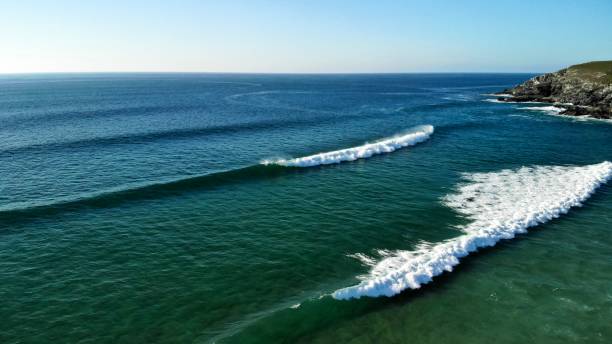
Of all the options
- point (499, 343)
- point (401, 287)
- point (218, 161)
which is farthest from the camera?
point (218, 161)

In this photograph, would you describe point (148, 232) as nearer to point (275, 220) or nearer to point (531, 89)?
point (275, 220)

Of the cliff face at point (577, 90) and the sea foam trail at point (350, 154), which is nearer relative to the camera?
the sea foam trail at point (350, 154)

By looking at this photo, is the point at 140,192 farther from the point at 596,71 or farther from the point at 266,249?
the point at 596,71

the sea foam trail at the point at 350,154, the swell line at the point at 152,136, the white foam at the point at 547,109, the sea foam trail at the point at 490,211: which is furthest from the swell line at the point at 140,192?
the white foam at the point at 547,109

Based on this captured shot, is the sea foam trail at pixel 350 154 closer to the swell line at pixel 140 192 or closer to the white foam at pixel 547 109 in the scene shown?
the swell line at pixel 140 192

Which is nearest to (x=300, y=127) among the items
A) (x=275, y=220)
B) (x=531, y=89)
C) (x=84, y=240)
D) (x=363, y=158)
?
(x=363, y=158)

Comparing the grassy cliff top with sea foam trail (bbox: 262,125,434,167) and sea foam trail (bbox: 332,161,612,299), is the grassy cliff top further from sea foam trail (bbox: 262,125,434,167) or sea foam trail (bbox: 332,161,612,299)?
sea foam trail (bbox: 262,125,434,167)
